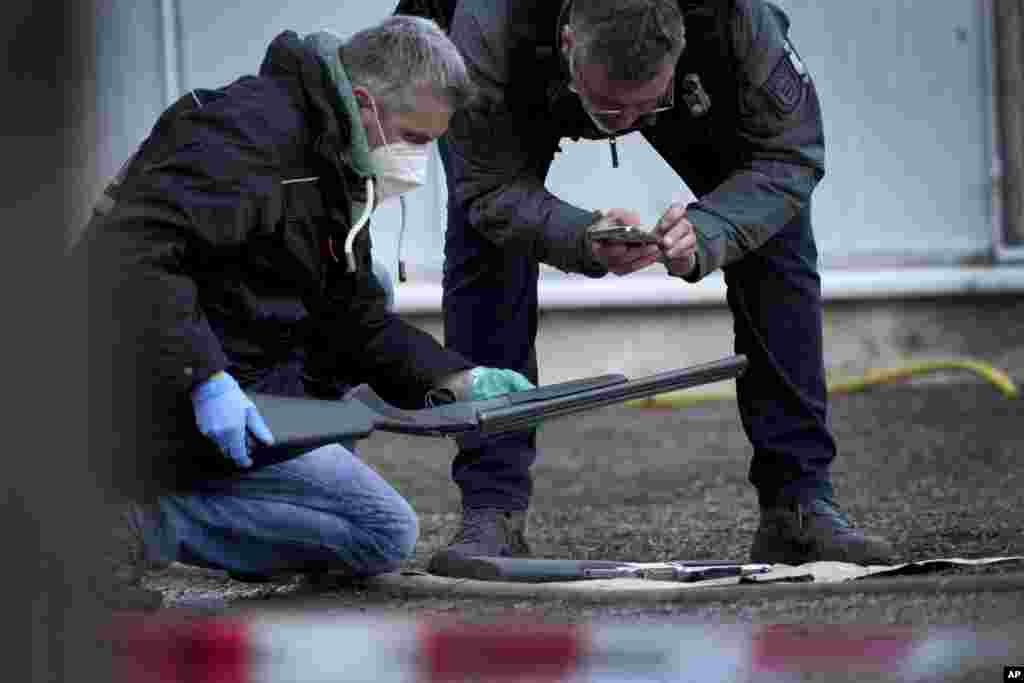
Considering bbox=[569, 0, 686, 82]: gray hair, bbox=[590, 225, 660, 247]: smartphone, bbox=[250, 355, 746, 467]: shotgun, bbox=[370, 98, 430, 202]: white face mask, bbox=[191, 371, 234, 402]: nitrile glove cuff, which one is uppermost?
bbox=[569, 0, 686, 82]: gray hair

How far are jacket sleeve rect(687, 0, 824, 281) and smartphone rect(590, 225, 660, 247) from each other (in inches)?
3.9

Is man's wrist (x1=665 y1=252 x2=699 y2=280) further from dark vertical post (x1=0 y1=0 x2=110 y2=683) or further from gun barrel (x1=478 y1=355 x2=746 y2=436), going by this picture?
dark vertical post (x1=0 y1=0 x2=110 y2=683)

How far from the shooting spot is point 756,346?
3793 mm

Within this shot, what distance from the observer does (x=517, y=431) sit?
3.74 metres

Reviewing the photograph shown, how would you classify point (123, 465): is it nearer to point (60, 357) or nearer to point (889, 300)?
point (60, 357)

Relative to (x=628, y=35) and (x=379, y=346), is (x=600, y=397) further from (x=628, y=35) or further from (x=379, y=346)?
(x=628, y=35)

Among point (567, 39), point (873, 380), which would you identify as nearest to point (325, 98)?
point (567, 39)

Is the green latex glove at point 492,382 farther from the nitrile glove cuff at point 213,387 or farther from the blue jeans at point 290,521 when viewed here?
the nitrile glove cuff at point 213,387

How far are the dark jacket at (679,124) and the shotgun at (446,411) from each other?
0.23m

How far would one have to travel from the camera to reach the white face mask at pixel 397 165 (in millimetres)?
3271

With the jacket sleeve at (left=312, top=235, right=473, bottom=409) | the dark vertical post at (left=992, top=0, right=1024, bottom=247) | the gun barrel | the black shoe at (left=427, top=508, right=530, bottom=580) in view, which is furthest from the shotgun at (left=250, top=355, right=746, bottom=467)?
the dark vertical post at (left=992, top=0, right=1024, bottom=247)

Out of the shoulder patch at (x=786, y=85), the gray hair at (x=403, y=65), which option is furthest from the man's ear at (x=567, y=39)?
Result: the shoulder patch at (x=786, y=85)

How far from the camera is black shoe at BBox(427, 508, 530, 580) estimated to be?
3564mm

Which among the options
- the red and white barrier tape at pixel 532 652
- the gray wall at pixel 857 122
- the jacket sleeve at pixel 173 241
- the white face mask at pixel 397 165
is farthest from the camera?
the gray wall at pixel 857 122
